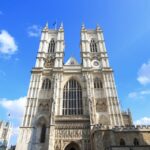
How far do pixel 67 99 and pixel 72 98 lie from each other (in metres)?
0.95

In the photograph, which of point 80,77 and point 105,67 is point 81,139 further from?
point 105,67

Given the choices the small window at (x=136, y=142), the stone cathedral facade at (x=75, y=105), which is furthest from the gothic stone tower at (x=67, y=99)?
the small window at (x=136, y=142)

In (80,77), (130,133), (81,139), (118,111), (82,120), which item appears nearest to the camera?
(130,133)

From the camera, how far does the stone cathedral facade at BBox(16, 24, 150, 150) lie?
23094 millimetres

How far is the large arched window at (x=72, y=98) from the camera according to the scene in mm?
30422

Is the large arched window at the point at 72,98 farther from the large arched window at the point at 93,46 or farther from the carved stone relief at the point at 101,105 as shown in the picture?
the large arched window at the point at 93,46

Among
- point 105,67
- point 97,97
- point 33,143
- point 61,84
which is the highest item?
point 105,67

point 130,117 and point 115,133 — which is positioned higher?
point 130,117

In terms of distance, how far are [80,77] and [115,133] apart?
14.5 m

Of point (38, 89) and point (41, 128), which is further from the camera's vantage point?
point (38, 89)

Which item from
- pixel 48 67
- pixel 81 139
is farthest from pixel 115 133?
pixel 48 67

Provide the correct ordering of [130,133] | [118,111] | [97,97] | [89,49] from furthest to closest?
[89,49] → [97,97] → [118,111] → [130,133]

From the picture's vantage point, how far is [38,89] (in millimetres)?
32469

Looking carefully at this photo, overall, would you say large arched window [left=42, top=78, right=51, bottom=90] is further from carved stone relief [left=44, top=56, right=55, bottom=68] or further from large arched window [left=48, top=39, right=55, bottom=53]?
large arched window [left=48, top=39, right=55, bottom=53]
